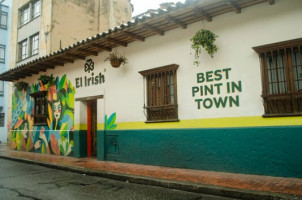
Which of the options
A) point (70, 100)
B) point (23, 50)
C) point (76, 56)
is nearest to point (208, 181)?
point (76, 56)

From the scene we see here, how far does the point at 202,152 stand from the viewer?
7512mm

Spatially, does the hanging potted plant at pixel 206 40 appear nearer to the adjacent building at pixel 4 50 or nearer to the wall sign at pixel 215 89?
the wall sign at pixel 215 89

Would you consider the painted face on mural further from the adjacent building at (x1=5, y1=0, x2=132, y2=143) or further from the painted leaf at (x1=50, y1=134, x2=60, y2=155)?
the adjacent building at (x1=5, y1=0, x2=132, y2=143)

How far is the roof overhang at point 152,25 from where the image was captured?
22.6ft

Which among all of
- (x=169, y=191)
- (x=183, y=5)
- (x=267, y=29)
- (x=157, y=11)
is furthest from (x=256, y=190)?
(x=157, y=11)

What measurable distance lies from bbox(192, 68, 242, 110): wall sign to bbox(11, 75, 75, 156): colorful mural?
628 cm

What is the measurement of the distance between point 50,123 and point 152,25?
7.50m

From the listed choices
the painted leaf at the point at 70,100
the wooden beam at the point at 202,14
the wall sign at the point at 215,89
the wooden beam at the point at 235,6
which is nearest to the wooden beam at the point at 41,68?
the painted leaf at the point at 70,100

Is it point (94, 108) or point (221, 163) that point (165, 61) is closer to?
point (221, 163)

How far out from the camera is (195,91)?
7.84m

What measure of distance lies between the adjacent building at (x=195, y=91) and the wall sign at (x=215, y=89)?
3 cm

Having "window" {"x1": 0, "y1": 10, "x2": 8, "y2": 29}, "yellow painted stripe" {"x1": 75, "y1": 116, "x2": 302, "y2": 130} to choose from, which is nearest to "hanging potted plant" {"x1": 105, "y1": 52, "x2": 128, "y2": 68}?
"yellow painted stripe" {"x1": 75, "y1": 116, "x2": 302, "y2": 130}

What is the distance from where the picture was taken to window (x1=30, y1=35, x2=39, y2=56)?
17878 mm

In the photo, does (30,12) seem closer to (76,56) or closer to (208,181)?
(76,56)
